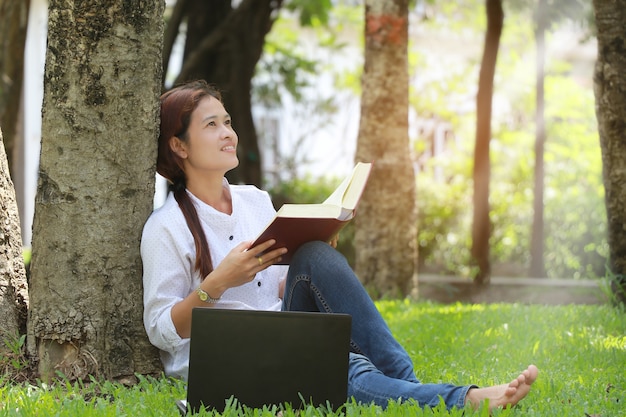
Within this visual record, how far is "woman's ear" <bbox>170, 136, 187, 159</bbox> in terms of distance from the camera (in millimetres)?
4004

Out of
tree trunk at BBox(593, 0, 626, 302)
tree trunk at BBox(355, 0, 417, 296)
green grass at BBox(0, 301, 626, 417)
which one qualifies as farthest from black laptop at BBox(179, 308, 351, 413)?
tree trunk at BBox(355, 0, 417, 296)

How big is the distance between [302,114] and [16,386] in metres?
14.5

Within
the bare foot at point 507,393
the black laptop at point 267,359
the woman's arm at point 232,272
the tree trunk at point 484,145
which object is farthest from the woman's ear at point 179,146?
the tree trunk at point 484,145

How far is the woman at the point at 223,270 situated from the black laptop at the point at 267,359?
0.79ft

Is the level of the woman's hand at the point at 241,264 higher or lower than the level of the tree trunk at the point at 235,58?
lower

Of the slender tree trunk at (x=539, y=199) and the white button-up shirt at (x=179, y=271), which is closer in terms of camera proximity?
the white button-up shirt at (x=179, y=271)

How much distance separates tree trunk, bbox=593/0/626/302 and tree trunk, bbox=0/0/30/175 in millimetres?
5519

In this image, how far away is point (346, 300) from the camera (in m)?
3.52

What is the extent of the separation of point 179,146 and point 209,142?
0.55 feet

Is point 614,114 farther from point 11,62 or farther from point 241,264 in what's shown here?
point 11,62

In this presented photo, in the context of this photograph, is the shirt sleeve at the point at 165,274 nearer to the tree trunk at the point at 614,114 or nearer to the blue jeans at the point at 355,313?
the blue jeans at the point at 355,313

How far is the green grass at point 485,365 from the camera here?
3234 mm

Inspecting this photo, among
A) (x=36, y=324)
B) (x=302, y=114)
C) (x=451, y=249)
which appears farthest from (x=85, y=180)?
(x=302, y=114)

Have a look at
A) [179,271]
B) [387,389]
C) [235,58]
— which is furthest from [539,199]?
[387,389]
